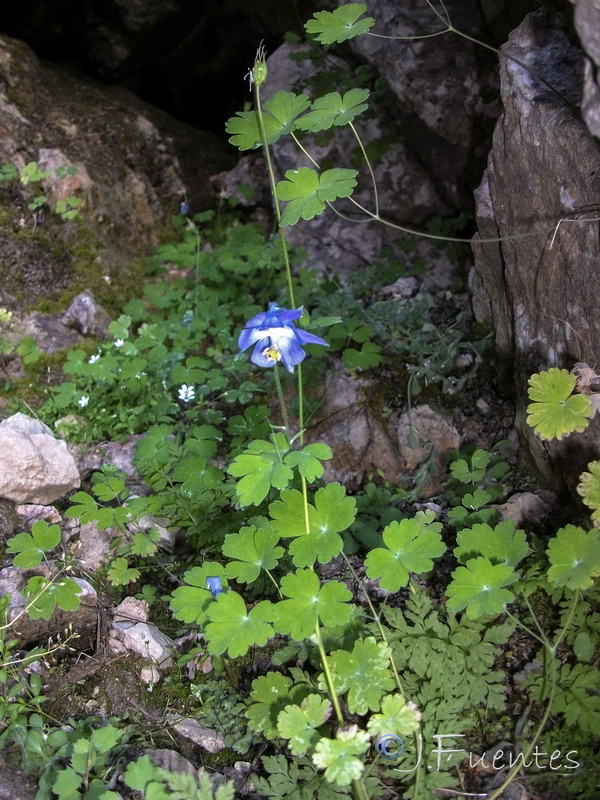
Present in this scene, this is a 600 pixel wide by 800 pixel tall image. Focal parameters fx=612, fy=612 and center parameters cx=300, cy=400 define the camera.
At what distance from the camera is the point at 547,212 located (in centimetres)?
266

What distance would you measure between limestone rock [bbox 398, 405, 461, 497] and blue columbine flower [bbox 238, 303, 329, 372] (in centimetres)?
127

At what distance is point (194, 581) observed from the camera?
7.85 feet

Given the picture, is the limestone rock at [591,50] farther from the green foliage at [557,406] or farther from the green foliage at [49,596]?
the green foliage at [49,596]

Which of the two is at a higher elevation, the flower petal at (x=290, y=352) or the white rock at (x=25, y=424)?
the flower petal at (x=290, y=352)

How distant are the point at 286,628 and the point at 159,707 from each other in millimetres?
705

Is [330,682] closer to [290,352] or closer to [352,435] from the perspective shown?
[290,352]

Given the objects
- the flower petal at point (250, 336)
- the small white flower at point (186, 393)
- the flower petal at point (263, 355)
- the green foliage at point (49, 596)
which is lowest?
the green foliage at point (49, 596)

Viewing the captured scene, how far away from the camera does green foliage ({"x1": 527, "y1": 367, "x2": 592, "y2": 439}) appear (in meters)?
2.30

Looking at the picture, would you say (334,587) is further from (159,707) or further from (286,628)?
(159,707)

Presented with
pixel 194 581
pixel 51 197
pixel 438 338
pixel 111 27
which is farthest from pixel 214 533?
pixel 111 27

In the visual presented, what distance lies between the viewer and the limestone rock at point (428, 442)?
320 centimetres

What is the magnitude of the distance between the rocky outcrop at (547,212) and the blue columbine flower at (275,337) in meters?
0.97

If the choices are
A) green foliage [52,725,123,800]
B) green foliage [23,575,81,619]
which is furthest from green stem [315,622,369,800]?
green foliage [23,575,81,619]

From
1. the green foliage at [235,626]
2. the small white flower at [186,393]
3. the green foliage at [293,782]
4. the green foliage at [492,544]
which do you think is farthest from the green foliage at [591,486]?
the small white flower at [186,393]
